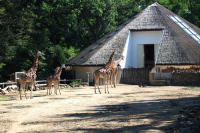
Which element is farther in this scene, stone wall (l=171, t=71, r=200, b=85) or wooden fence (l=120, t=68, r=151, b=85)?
wooden fence (l=120, t=68, r=151, b=85)

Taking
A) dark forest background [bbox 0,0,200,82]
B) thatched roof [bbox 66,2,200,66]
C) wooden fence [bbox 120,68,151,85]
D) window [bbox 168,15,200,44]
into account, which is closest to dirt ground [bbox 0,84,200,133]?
wooden fence [bbox 120,68,151,85]

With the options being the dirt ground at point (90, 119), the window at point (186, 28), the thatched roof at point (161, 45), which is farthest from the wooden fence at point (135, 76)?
the dirt ground at point (90, 119)

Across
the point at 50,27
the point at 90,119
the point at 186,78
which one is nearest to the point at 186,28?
the point at 186,78

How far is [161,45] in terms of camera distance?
92.9ft

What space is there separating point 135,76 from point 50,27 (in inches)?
596

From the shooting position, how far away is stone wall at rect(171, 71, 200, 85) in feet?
75.5

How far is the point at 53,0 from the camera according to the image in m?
35.2

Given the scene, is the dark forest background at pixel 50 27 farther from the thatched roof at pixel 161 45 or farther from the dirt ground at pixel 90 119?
the dirt ground at pixel 90 119

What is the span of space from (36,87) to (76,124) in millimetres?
14843

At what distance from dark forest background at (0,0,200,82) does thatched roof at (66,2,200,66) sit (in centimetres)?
375

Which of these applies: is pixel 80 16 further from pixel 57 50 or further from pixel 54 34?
pixel 57 50

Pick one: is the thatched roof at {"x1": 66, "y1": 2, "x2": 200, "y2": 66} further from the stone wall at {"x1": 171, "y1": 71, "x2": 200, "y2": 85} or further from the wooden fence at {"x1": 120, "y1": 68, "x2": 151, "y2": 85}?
the stone wall at {"x1": 171, "y1": 71, "x2": 200, "y2": 85}

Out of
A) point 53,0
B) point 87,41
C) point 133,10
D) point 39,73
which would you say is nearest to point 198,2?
point 133,10

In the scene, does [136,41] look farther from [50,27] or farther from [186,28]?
[50,27]
